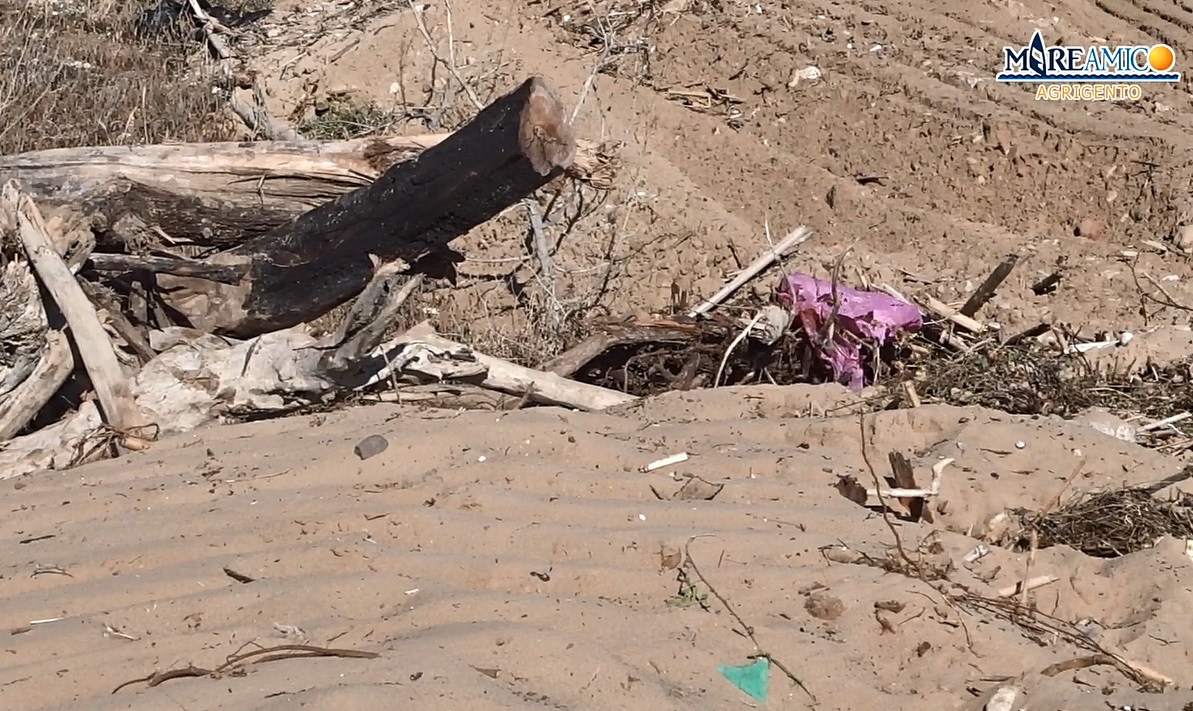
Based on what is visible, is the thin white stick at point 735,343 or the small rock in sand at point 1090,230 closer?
the thin white stick at point 735,343

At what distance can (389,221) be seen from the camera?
3623mm

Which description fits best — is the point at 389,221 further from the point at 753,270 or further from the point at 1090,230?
the point at 1090,230

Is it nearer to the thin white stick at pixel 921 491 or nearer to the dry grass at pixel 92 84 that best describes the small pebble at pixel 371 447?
the thin white stick at pixel 921 491

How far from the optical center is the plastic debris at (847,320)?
4219 millimetres

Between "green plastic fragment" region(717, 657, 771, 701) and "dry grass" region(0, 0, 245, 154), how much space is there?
157 inches

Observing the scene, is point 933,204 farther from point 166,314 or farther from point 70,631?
point 70,631

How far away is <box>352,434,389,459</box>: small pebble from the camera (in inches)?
125

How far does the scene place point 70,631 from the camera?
2.47m

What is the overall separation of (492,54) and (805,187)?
2.08 m

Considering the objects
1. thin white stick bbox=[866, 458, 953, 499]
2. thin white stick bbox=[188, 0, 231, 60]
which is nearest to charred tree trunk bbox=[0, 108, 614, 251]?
thin white stick bbox=[866, 458, 953, 499]

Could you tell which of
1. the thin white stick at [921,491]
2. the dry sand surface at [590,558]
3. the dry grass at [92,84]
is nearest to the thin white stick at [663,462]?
the dry sand surface at [590,558]

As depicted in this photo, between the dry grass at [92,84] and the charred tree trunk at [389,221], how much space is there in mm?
1528

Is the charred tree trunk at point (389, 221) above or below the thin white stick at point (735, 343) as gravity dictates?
above

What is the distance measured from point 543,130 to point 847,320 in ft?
5.39
